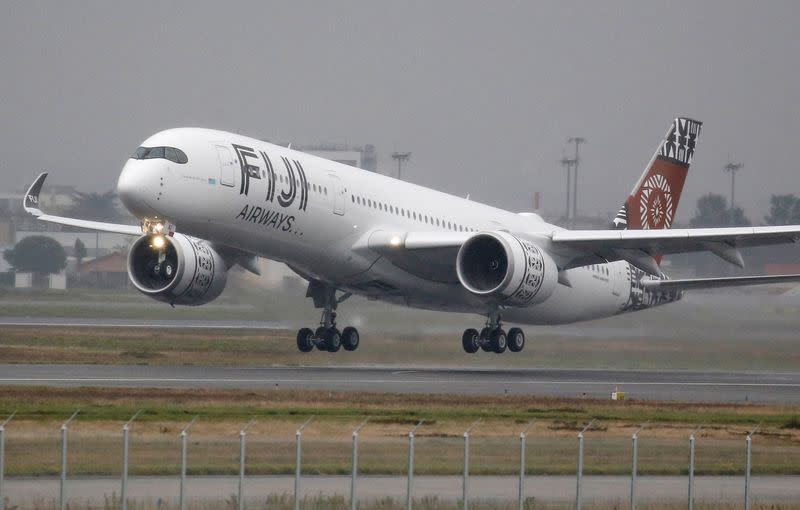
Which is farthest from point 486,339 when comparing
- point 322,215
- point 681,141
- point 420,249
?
point 681,141

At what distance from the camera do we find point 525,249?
39375mm

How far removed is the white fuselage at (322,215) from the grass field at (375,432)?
564 centimetres

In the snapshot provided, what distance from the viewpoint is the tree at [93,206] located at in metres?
98.6

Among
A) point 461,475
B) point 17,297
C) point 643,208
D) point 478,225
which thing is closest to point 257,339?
point 478,225

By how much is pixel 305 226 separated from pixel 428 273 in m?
5.26

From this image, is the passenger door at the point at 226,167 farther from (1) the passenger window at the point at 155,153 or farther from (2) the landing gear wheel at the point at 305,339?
(2) the landing gear wheel at the point at 305,339

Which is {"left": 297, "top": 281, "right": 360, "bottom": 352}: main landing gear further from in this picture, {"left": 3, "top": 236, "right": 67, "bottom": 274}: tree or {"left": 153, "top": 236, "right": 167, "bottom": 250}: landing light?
{"left": 3, "top": 236, "right": 67, "bottom": 274}: tree

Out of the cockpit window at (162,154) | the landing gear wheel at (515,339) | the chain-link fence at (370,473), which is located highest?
the cockpit window at (162,154)

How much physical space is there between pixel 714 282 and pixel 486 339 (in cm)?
803

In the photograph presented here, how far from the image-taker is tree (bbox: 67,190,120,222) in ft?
323

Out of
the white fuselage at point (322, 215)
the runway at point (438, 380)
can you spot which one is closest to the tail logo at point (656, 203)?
the white fuselage at point (322, 215)

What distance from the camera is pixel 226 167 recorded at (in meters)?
35.6

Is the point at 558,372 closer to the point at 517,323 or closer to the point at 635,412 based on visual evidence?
the point at 517,323

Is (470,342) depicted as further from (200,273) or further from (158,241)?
(158,241)
